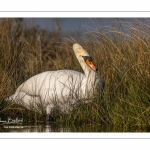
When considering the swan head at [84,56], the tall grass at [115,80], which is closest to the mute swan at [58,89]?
the swan head at [84,56]

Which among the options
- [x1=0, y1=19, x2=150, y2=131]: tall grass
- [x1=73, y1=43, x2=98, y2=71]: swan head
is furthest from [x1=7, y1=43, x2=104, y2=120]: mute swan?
[x1=0, y1=19, x2=150, y2=131]: tall grass

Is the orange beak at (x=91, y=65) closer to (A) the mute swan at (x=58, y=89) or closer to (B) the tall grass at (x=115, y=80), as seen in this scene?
(A) the mute swan at (x=58, y=89)

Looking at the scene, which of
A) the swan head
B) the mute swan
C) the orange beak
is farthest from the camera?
the swan head

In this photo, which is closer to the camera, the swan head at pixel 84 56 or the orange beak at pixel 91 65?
the orange beak at pixel 91 65

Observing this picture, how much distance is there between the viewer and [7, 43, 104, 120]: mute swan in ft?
39.7

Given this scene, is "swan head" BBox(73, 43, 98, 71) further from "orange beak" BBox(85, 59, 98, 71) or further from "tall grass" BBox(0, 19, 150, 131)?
"tall grass" BBox(0, 19, 150, 131)

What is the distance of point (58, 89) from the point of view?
12.3m

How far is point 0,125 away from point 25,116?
2.40 ft

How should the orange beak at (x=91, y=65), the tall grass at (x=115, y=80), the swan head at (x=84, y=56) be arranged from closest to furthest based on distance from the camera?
1. the tall grass at (x=115, y=80)
2. the orange beak at (x=91, y=65)
3. the swan head at (x=84, y=56)

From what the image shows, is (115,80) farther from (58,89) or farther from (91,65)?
(58,89)

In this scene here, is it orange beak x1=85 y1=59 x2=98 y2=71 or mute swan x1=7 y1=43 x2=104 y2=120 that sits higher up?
orange beak x1=85 y1=59 x2=98 y2=71

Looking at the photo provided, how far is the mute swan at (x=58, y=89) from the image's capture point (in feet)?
39.7
